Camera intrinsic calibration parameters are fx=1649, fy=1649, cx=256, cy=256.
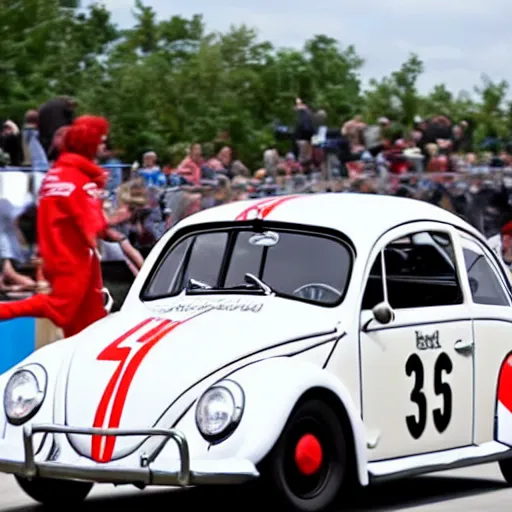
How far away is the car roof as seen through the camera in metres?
8.73

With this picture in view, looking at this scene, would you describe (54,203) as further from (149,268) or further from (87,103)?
(87,103)

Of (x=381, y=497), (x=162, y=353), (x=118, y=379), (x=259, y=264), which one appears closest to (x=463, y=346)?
(x=381, y=497)

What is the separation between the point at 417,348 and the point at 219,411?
1.48 m

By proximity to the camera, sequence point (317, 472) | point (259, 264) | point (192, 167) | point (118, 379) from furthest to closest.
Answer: point (192, 167) < point (259, 264) < point (317, 472) < point (118, 379)

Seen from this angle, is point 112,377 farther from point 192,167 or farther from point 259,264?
point 192,167

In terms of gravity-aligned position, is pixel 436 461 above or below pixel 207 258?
below

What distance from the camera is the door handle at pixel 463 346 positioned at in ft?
29.2

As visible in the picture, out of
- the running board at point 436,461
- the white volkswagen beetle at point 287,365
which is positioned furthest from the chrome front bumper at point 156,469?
the running board at point 436,461

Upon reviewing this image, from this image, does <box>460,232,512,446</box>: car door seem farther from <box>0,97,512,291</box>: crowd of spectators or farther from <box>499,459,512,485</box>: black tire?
<box>0,97,512,291</box>: crowd of spectators

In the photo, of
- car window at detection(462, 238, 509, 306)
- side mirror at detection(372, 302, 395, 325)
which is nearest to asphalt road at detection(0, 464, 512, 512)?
side mirror at detection(372, 302, 395, 325)

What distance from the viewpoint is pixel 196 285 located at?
8.90 meters

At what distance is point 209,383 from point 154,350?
1.28 feet

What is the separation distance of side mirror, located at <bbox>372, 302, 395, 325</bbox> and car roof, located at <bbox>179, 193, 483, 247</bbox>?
1.34 ft

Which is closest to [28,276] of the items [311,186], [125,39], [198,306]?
[311,186]
